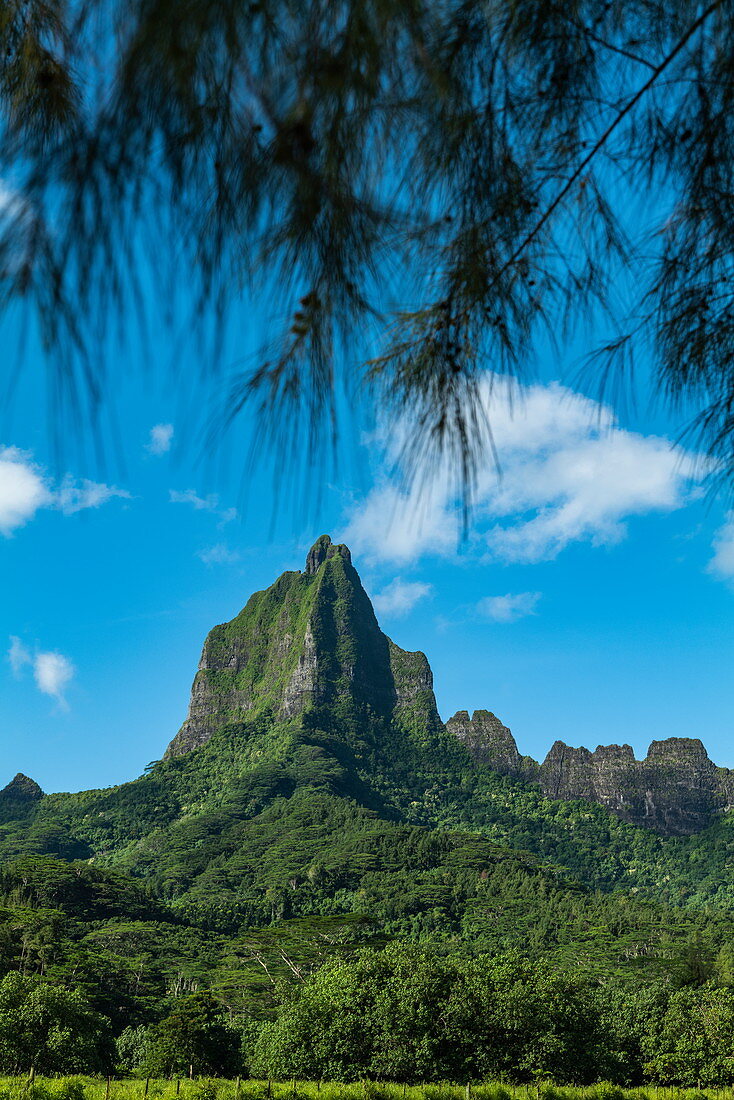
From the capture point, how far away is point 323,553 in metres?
109

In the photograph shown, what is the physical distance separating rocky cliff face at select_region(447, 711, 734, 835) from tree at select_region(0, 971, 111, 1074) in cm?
8451

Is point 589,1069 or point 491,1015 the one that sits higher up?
point 491,1015

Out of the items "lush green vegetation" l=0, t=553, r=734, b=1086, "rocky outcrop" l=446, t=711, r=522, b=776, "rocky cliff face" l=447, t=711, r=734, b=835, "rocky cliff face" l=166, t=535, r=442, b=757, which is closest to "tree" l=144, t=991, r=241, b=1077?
"lush green vegetation" l=0, t=553, r=734, b=1086

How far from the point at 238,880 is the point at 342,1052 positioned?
4221 centimetres

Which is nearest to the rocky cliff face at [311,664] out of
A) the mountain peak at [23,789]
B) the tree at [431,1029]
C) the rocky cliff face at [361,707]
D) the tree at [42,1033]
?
the rocky cliff face at [361,707]

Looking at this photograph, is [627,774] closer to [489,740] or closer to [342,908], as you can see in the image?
[489,740]

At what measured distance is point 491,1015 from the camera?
1856cm

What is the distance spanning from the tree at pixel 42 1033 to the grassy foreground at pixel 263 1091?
3660 millimetres

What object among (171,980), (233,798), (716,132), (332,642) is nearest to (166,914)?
(171,980)

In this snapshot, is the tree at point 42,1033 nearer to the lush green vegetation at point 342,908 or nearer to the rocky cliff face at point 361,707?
the lush green vegetation at point 342,908

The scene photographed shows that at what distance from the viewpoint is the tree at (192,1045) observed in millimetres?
20906

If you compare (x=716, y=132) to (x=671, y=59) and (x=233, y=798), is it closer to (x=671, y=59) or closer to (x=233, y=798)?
(x=671, y=59)

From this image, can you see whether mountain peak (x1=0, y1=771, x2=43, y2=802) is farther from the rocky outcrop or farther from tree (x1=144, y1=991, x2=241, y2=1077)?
tree (x1=144, y1=991, x2=241, y2=1077)

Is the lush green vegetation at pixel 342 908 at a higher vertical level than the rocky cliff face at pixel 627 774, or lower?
lower
